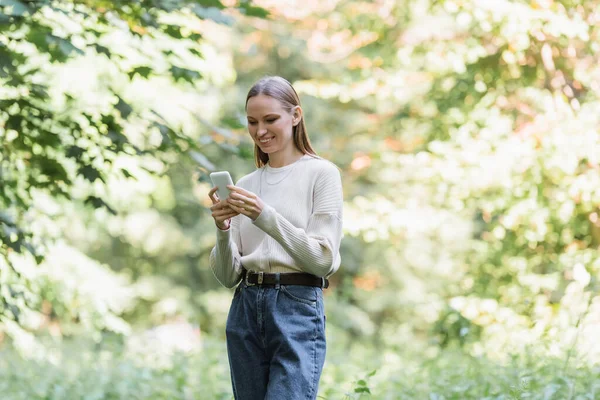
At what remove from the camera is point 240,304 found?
7.98 ft

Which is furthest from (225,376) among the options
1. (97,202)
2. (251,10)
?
(251,10)

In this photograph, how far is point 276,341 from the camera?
7.70 feet

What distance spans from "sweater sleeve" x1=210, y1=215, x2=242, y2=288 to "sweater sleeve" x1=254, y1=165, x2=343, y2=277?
0.19 m

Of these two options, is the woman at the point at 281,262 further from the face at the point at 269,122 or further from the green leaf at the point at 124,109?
the green leaf at the point at 124,109

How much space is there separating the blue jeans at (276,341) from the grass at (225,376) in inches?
26.9

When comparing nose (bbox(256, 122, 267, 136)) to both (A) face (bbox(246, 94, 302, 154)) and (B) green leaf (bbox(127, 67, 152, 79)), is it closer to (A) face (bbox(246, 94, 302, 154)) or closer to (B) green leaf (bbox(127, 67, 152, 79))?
(A) face (bbox(246, 94, 302, 154))

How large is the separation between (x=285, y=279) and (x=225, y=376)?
339 cm

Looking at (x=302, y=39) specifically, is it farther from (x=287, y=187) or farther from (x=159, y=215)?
(x=287, y=187)

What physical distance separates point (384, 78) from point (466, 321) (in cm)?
244

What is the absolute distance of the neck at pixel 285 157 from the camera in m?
2.51

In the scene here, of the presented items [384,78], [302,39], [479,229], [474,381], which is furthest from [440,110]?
[302,39]

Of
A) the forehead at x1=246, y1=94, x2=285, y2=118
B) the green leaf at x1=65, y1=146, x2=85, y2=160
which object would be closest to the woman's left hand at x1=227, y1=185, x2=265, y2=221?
the forehead at x1=246, y1=94, x2=285, y2=118

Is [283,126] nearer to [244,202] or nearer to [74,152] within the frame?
[244,202]

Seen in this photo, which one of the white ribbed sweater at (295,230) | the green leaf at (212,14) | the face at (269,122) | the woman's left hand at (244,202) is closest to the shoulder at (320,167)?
the white ribbed sweater at (295,230)
